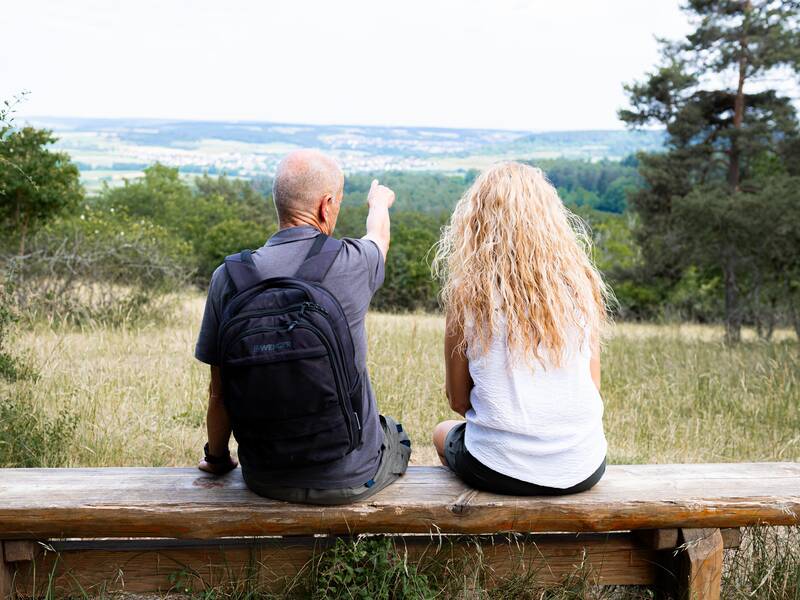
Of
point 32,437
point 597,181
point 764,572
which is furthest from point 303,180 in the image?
point 597,181

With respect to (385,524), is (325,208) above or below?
above

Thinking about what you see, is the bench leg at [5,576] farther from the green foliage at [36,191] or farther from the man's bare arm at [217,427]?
the green foliage at [36,191]

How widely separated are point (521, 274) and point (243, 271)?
2.91 ft

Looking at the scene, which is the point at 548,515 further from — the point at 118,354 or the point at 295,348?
the point at 118,354

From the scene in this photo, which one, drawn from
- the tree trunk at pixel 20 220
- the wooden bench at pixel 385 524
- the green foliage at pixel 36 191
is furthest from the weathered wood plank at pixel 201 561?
the tree trunk at pixel 20 220

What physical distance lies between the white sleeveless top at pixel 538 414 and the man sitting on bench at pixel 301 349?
0.39 meters

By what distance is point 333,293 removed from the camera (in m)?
2.29

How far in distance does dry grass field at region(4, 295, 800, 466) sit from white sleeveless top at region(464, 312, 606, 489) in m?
2.06

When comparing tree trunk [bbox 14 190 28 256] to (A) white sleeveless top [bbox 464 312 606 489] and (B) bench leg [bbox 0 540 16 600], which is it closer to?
(B) bench leg [bbox 0 540 16 600]

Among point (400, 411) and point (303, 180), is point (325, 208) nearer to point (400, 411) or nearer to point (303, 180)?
point (303, 180)

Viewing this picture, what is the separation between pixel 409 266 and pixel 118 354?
18.4 meters

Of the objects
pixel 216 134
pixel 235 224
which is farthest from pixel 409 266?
pixel 216 134

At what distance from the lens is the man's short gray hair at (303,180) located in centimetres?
237

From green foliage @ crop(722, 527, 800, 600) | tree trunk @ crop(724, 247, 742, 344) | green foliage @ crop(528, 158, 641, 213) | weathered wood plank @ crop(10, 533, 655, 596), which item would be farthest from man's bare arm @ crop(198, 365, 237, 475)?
green foliage @ crop(528, 158, 641, 213)
